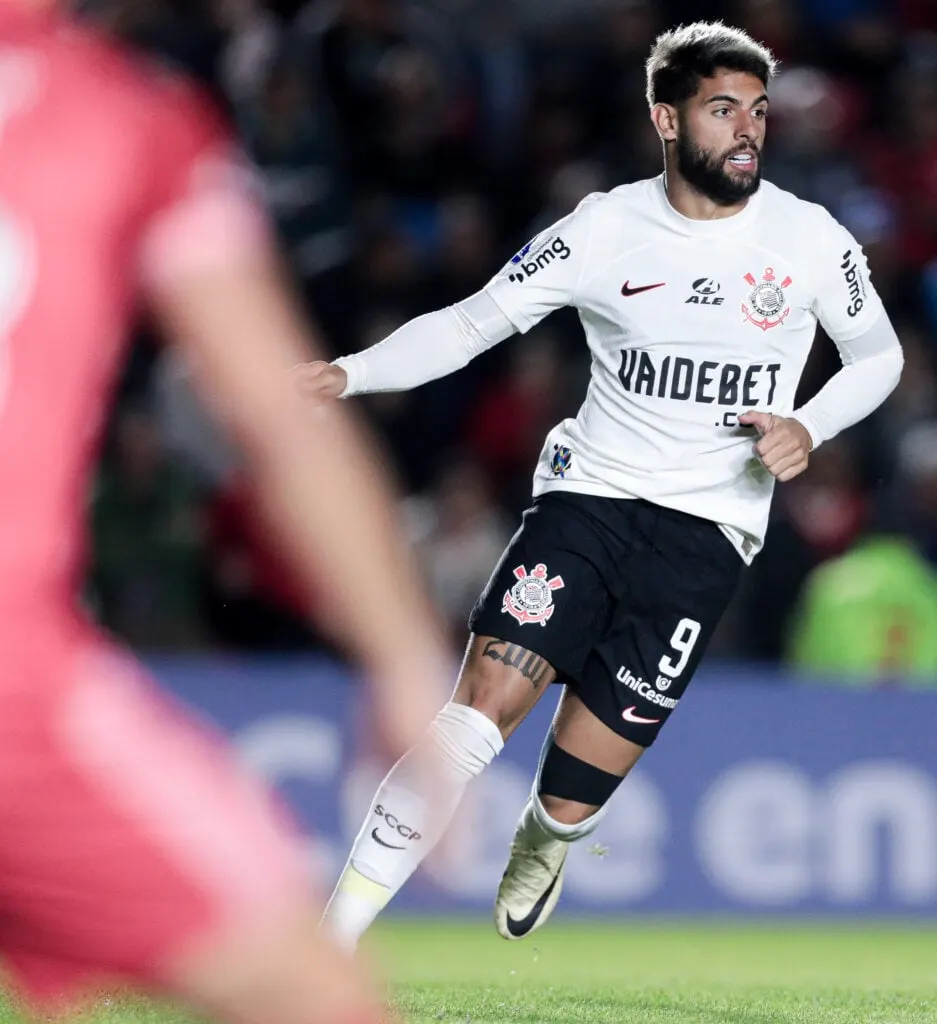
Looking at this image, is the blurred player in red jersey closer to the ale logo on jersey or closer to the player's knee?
the ale logo on jersey

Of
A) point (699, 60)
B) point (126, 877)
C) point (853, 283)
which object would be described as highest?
point (126, 877)

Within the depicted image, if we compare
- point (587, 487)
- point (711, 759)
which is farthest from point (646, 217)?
point (711, 759)

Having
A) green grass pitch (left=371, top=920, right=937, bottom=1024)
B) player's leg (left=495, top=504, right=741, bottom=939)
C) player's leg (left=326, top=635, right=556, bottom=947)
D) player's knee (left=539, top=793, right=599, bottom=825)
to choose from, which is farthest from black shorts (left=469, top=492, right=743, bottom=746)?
green grass pitch (left=371, top=920, right=937, bottom=1024)

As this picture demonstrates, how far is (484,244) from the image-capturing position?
11.5m

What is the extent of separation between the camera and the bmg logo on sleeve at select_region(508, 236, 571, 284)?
19.8 feet

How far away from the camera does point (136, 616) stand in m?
10.2

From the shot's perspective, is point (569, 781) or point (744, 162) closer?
point (744, 162)

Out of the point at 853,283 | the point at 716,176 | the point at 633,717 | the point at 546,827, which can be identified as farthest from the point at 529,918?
the point at 716,176

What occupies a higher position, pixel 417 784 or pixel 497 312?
pixel 497 312

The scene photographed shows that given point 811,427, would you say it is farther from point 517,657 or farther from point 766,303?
point 517,657

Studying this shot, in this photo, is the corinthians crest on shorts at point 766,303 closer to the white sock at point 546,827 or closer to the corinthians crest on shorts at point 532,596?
the corinthians crest on shorts at point 532,596

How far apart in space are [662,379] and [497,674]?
100 centimetres

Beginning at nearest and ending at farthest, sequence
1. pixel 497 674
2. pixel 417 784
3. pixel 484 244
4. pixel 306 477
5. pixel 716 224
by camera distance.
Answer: pixel 306 477
pixel 417 784
pixel 497 674
pixel 716 224
pixel 484 244

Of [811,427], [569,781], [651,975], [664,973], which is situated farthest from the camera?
[664,973]
